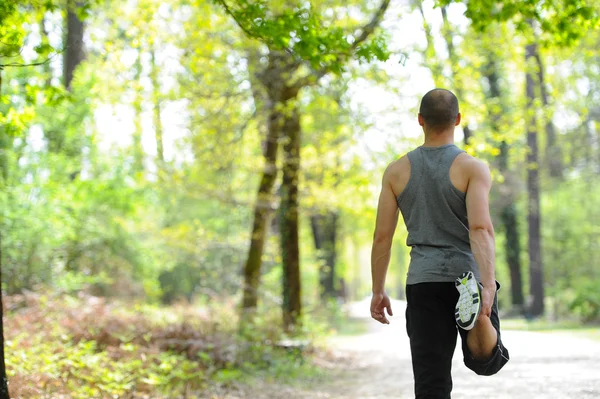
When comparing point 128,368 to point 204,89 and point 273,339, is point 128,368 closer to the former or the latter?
point 273,339

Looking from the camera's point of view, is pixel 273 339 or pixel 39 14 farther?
pixel 273 339

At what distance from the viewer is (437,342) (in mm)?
4090

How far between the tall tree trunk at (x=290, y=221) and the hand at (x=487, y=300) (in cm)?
1060

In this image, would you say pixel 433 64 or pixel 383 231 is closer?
pixel 383 231

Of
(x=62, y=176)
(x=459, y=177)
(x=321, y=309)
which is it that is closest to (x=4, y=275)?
(x=62, y=176)

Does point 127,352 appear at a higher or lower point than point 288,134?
lower

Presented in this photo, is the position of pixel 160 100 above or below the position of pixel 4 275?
above

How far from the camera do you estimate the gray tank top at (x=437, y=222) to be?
4145 mm

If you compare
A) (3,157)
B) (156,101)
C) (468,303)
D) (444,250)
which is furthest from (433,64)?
(468,303)

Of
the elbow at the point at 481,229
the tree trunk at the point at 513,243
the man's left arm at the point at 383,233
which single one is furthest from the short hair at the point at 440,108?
the tree trunk at the point at 513,243

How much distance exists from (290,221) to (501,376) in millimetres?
6297

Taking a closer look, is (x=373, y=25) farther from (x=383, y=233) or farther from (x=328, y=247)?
(x=328, y=247)

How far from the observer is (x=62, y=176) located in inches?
618

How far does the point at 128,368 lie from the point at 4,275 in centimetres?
608
